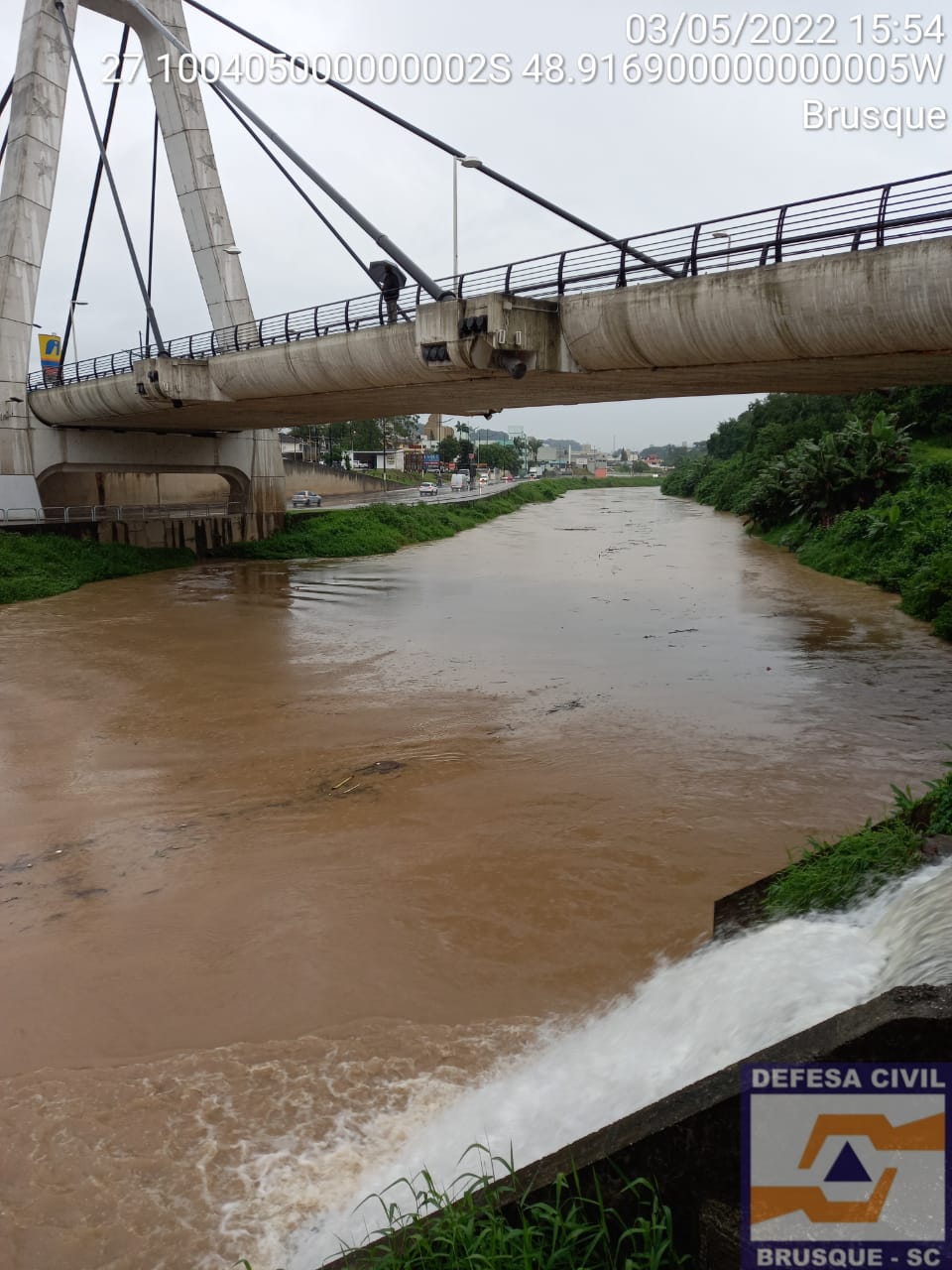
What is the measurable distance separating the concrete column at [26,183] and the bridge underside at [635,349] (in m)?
6.93

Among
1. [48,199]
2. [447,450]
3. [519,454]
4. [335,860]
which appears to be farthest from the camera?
[519,454]

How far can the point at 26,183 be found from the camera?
30297 millimetres

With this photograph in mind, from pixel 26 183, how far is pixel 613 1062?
34.2 meters

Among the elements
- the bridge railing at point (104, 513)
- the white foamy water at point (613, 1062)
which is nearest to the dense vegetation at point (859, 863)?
the white foamy water at point (613, 1062)

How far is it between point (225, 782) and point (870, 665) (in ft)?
38.1

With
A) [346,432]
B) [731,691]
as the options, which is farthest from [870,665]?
[346,432]

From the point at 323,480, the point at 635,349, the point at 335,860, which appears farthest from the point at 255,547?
the point at 335,860

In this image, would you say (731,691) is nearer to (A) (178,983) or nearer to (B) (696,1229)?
(A) (178,983)

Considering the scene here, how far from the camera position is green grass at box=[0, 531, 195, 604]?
2756cm

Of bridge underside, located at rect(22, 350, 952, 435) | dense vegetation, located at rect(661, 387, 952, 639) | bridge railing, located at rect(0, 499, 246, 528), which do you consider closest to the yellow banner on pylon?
bridge railing, located at rect(0, 499, 246, 528)

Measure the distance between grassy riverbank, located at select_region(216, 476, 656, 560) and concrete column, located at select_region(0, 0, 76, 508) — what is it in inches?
391

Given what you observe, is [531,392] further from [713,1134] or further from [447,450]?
[447,450]

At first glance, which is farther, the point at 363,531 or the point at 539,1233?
the point at 363,531

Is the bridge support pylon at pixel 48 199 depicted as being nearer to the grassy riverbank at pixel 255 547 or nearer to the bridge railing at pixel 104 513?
the bridge railing at pixel 104 513
